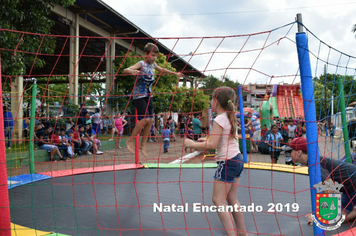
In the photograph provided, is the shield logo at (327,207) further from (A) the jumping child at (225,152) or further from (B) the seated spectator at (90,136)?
(B) the seated spectator at (90,136)

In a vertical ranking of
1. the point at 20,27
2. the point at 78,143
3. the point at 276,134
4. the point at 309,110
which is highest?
the point at 20,27

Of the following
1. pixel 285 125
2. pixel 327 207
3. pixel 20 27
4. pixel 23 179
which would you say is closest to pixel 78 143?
pixel 23 179

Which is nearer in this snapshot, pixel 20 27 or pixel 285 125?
pixel 20 27

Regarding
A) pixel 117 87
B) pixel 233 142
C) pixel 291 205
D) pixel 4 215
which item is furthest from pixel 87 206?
pixel 117 87

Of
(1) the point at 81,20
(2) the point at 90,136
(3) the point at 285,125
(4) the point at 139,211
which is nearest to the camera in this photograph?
(4) the point at 139,211

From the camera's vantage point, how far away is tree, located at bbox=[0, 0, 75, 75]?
388 centimetres

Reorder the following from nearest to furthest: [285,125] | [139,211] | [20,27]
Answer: [139,211] < [20,27] < [285,125]

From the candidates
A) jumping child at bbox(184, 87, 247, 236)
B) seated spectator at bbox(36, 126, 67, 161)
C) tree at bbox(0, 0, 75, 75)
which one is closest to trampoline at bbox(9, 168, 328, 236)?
jumping child at bbox(184, 87, 247, 236)

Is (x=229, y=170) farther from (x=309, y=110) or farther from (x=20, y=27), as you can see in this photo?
(x=20, y=27)

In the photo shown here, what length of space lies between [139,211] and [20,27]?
12.2ft

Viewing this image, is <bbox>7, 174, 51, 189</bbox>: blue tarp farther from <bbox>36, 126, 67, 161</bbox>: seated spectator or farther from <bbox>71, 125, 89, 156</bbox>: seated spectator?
<bbox>71, 125, 89, 156</bbox>: seated spectator

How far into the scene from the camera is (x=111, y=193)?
3.12 m

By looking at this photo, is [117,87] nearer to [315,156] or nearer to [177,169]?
[177,169]

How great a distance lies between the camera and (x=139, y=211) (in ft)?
7.68
